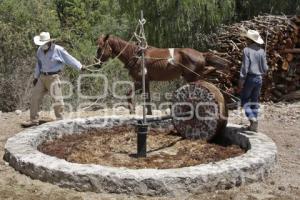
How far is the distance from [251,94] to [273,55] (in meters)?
4.16

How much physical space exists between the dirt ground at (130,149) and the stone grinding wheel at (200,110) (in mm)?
169

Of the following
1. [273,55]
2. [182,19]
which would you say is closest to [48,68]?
[273,55]

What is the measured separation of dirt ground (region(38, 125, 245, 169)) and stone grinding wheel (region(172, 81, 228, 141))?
0.17 metres

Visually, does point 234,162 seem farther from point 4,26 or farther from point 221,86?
point 4,26

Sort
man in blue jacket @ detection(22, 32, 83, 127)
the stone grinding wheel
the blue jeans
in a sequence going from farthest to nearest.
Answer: man in blue jacket @ detection(22, 32, 83, 127), the blue jeans, the stone grinding wheel

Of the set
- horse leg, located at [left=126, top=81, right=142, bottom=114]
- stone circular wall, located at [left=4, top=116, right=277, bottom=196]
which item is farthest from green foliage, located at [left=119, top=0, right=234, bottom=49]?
stone circular wall, located at [left=4, top=116, right=277, bottom=196]

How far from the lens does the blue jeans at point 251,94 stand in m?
7.52

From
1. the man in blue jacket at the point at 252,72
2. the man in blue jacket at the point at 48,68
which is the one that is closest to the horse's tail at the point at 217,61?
the man in blue jacket at the point at 252,72

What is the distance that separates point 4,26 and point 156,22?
4.65 meters

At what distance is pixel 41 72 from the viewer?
328 inches

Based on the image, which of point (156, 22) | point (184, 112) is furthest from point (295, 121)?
point (156, 22)

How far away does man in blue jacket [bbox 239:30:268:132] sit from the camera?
7.42 metres

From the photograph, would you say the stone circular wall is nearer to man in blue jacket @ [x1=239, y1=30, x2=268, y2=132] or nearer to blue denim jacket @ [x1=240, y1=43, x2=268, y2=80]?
man in blue jacket @ [x1=239, y1=30, x2=268, y2=132]

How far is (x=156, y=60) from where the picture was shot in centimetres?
931
